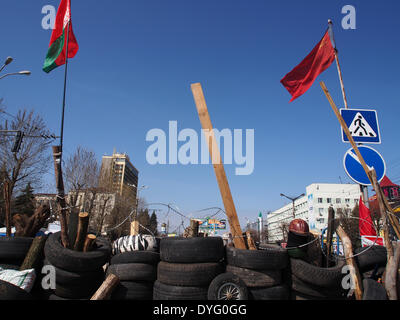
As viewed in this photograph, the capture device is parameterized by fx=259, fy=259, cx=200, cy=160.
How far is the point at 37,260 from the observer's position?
13.8ft

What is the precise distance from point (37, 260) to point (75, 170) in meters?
27.8

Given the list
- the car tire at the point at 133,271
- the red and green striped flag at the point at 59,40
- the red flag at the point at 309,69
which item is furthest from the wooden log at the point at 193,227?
the red and green striped flag at the point at 59,40

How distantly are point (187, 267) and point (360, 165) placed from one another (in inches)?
147

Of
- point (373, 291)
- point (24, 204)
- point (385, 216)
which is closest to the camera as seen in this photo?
point (373, 291)

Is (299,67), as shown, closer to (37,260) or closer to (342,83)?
(342,83)

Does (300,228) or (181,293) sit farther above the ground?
(300,228)

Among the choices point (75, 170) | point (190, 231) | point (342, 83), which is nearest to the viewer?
point (190, 231)

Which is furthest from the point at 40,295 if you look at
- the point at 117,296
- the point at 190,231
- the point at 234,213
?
the point at 234,213

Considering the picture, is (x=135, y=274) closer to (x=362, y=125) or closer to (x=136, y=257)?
(x=136, y=257)

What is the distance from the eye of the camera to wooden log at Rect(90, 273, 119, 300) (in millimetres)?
3549

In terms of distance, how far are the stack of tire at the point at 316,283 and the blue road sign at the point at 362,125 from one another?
108 inches

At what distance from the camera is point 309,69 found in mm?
6902

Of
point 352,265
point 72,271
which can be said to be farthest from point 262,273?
point 72,271

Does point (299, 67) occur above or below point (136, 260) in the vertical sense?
above
